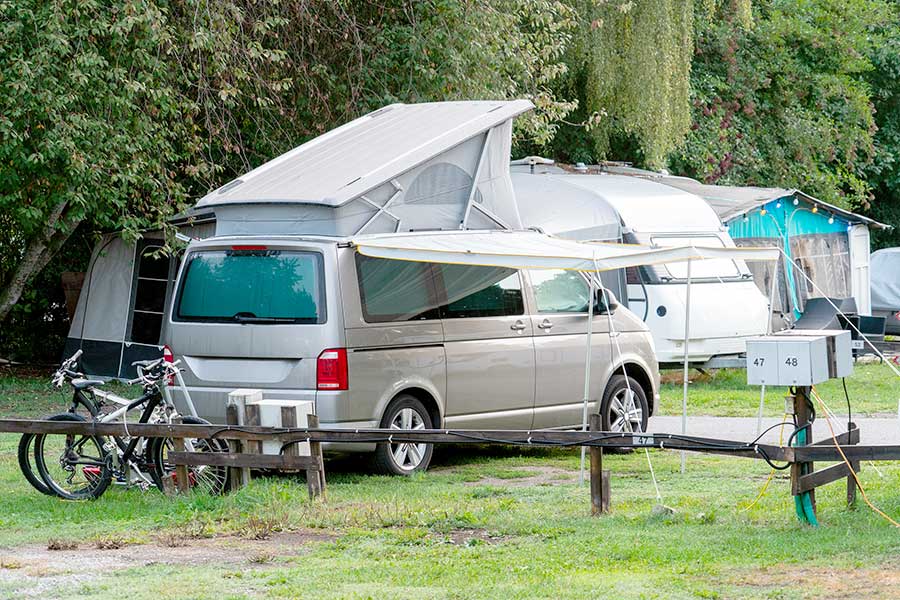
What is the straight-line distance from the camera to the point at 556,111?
17.9 m

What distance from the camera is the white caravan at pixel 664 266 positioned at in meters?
16.9

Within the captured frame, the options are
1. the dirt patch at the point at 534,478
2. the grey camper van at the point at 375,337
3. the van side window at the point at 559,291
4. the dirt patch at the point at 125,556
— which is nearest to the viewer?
the dirt patch at the point at 125,556

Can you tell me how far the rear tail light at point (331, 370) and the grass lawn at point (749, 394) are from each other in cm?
637

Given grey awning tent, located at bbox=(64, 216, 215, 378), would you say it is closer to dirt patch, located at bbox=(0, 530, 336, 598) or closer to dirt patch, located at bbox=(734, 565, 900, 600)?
dirt patch, located at bbox=(0, 530, 336, 598)

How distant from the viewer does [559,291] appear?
456 inches

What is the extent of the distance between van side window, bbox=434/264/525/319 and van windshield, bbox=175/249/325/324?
3.84 ft

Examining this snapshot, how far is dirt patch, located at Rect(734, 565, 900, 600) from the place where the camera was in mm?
6172

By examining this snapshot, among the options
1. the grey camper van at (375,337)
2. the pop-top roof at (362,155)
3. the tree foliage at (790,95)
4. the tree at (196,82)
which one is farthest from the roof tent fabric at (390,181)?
the tree foliage at (790,95)

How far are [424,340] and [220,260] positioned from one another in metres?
1.68

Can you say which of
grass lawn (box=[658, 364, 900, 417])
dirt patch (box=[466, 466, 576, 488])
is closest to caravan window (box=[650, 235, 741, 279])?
grass lawn (box=[658, 364, 900, 417])

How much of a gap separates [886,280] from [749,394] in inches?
364

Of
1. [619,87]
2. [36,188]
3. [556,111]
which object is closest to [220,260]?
[36,188]

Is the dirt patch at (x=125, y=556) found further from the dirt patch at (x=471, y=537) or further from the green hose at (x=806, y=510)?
the green hose at (x=806, y=510)

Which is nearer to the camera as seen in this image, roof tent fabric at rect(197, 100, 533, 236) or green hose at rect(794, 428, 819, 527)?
green hose at rect(794, 428, 819, 527)
